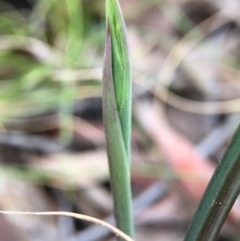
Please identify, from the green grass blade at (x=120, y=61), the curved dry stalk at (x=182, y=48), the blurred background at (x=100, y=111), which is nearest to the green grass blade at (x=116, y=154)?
the green grass blade at (x=120, y=61)

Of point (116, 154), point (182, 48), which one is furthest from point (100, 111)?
point (116, 154)

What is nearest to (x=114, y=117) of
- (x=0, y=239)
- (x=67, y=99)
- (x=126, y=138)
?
(x=126, y=138)

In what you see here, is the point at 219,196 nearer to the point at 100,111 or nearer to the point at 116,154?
the point at 116,154

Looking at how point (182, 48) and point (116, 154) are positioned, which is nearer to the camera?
point (116, 154)

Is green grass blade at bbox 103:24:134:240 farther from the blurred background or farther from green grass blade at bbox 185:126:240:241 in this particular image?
the blurred background

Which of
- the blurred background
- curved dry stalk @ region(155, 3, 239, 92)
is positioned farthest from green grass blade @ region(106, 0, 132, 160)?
curved dry stalk @ region(155, 3, 239, 92)

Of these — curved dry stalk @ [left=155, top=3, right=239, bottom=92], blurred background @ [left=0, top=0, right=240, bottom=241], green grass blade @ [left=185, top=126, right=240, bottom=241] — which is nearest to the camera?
green grass blade @ [left=185, top=126, right=240, bottom=241]

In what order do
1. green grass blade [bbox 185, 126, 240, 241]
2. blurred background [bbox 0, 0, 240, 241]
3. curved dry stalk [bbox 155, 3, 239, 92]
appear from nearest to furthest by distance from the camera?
1. green grass blade [bbox 185, 126, 240, 241]
2. blurred background [bbox 0, 0, 240, 241]
3. curved dry stalk [bbox 155, 3, 239, 92]

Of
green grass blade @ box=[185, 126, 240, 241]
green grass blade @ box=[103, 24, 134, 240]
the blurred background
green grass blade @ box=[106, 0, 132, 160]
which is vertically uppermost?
the blurred background
